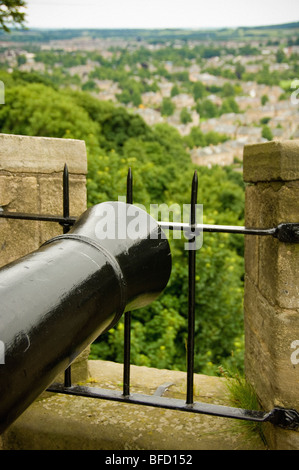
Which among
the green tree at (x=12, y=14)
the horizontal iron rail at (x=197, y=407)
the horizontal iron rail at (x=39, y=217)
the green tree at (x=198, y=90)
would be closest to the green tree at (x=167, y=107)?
the green tree at (x=198, y=90)

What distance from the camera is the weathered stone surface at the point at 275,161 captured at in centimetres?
159

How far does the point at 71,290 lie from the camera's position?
1.11 m

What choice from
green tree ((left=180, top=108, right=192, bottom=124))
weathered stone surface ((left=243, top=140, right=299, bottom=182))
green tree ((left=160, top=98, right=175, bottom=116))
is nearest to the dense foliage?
weathered stone surface ((left=243, top=140, right=299, bottom=182))

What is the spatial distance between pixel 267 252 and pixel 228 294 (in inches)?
174

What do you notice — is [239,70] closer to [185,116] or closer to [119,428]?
[185,116]

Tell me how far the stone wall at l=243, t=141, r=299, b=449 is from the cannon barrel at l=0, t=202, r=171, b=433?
407mm

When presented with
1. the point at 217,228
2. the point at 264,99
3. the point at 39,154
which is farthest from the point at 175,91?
the point at 217,228

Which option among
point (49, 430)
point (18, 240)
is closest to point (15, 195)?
point (18, 240)

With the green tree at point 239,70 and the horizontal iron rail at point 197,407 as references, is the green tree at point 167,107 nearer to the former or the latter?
the green tree at point 239,70

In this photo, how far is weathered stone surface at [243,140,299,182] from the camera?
1592mm

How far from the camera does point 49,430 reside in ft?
6.32

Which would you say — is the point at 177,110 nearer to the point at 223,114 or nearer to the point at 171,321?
the point at 223,114

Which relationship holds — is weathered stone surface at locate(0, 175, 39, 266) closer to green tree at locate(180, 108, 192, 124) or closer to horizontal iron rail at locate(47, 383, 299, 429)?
horizontal iron rail at locate(47, 383, 299, 429)

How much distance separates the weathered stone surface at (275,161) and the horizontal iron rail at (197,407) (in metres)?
0.84
